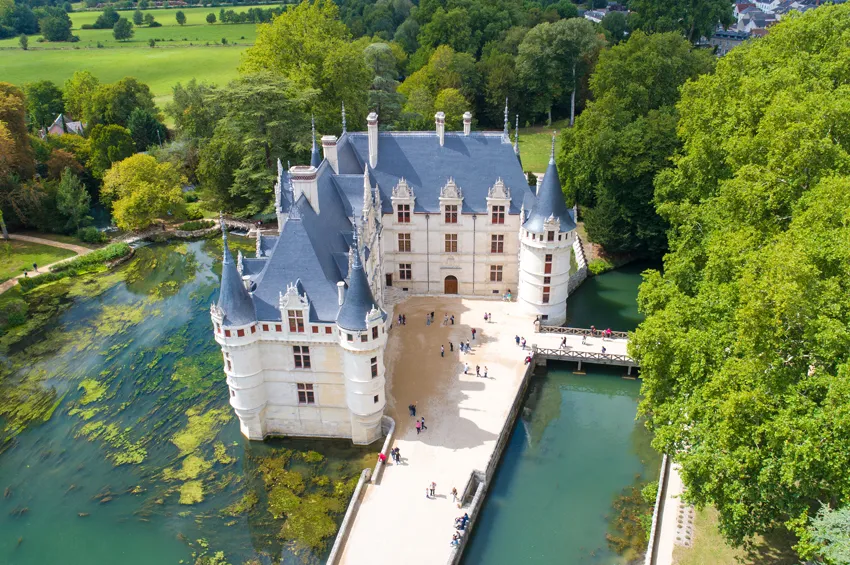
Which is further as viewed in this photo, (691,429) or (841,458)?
(691,429)

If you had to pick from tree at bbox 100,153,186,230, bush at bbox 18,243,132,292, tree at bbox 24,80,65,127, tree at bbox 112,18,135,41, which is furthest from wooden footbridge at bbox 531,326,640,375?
tree at bbox 112,18,135,41

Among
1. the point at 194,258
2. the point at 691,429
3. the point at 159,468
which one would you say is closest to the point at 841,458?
the point at 691,429

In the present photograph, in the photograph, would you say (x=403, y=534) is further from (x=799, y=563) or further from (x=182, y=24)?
(x=182, y=24)

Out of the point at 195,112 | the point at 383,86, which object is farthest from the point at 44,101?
the point at 383,86

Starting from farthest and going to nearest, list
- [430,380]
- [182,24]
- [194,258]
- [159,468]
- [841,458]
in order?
[182,24]
[194,258]
[430,380]
[159,468]
[841,458]

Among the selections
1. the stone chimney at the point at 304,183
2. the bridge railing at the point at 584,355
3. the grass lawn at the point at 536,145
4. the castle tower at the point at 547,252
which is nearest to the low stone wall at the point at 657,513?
the bridge railing at the point at 584,355

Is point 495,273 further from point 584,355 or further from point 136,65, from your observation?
point 136,65
